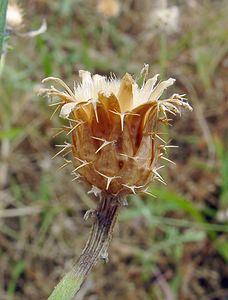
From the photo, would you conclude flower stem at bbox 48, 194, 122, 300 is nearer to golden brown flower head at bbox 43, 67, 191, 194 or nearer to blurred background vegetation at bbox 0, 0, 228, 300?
golden brown flower head at bbox 43, 67, 191, 194

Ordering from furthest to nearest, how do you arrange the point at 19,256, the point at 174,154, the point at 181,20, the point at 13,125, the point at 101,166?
the point at 181,20
the point at 174,154
the point at 13,125
the point at 19,256
the point at 101,166

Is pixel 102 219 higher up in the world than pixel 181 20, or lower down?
lower down

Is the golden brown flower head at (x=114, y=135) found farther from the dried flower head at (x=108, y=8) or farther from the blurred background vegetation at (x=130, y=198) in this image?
the dried flower head at (x=108, y=8)

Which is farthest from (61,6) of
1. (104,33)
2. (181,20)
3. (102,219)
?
(102,219)

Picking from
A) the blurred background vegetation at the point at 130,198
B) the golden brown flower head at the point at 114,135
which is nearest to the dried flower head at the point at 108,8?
the blurred background vegetation at the point at 130,198

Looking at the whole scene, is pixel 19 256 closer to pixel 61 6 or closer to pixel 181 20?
pixel 61 6

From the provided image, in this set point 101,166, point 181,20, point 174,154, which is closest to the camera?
point 101,166

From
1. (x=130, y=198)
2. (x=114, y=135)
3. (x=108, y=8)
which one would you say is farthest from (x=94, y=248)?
(x=108, y=8)
